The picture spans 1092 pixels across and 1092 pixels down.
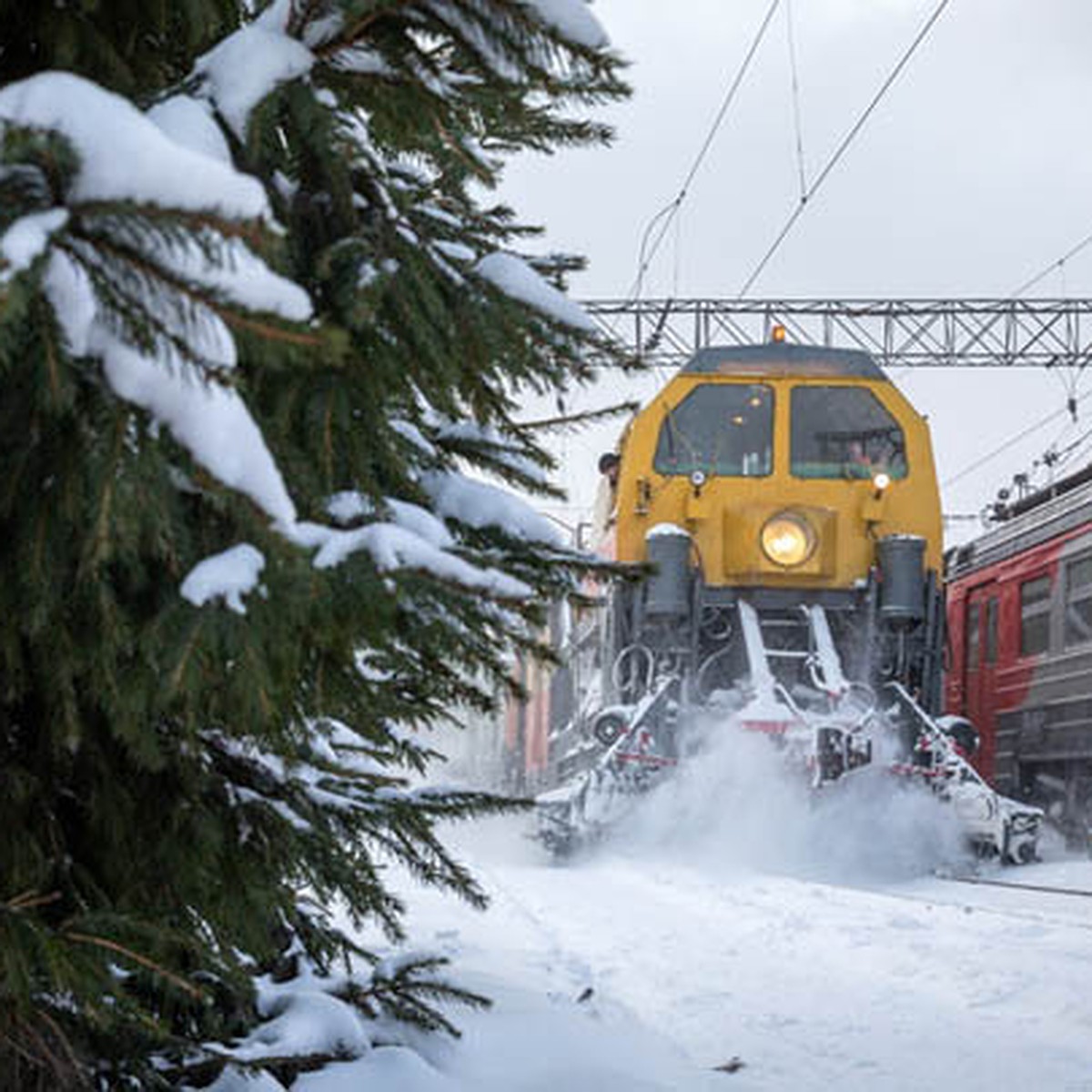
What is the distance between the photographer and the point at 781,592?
11344 mm

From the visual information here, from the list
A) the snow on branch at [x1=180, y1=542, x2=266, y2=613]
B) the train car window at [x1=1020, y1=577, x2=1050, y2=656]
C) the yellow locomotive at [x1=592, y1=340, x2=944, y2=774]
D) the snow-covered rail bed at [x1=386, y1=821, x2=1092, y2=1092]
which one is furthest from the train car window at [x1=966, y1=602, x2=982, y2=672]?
the snow on branch at [x1=180, y1=542, x2=266, y2=613]

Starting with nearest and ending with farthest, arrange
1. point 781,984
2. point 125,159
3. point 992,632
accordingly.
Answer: point 125,159, point 781,984, point 992,632

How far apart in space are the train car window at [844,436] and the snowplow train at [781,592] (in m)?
0.01

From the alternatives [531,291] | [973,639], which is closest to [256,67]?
[531,291]

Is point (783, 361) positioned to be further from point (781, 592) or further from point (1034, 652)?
point (1034, 652)

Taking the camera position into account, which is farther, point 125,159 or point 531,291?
point 531,291

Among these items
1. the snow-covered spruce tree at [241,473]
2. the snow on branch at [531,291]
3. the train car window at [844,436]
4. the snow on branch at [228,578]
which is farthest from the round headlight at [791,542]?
the snow on branch at [228,578]

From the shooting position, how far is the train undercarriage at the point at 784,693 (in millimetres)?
10297

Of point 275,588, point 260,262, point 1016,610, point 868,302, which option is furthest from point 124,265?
point 868,302

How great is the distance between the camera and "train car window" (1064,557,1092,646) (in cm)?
1187

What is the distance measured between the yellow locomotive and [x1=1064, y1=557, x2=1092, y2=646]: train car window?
1.44 metres

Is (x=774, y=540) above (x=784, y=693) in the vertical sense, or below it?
above

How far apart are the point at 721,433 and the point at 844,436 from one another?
992 millimetres

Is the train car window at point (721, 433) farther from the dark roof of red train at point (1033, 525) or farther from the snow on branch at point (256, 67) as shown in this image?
the snow on branch at point (256, 67)
